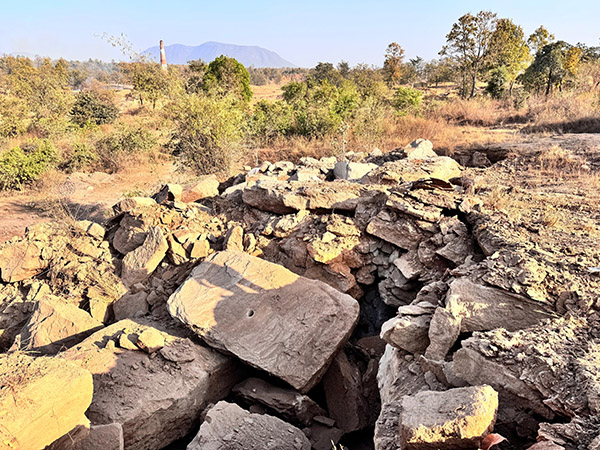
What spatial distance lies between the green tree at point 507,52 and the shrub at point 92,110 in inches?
667

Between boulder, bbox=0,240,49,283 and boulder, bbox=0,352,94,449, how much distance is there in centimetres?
223

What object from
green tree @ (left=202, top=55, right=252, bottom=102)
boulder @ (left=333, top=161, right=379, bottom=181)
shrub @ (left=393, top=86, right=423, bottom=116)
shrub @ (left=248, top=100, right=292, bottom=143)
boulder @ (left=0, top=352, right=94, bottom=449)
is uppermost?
green tree @ (left=202, top=55, right=252, bottom=102)

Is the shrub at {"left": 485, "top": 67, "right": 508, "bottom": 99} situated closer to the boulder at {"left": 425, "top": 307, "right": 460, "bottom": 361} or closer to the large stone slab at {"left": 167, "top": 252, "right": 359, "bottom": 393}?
the large stone slab at {"left": 167, "top": 252, "right": 359, "bottom": 393}

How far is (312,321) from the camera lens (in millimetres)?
3109

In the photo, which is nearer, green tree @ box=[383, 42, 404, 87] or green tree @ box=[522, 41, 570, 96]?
green tree @ box=[522, 41, 570, 96]

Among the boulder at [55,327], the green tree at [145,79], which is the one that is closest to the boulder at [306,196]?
the boulder at [55,327]

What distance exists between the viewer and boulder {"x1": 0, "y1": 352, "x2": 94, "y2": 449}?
196 centimetres

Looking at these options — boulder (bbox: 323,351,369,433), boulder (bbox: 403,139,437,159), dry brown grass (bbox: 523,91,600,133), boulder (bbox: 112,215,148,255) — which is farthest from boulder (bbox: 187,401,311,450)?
dry brown grass (bbox: 523,91,600,133)

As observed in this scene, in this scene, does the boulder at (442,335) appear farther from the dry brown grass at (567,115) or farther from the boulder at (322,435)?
the dry brown grass at (567,115)

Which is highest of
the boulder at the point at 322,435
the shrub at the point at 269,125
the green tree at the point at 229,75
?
the green tree at the point at 229,75

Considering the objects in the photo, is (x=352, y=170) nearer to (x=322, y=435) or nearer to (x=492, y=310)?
(x=492, y=310)

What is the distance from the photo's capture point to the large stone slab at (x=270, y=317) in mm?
2982

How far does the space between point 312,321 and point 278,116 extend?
32.1 ft

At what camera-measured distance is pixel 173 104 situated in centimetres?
822
